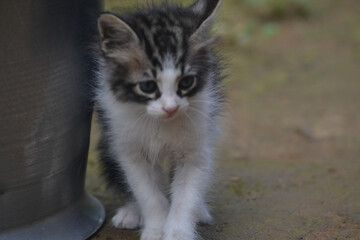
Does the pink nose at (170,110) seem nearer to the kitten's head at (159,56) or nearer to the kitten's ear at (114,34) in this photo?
the kitten's head at (159,56)

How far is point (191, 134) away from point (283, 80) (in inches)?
135

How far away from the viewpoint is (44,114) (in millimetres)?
2623

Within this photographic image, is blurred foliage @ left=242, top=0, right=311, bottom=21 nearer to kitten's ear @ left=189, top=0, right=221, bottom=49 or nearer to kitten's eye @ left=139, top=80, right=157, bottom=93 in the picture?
kitten's ear @ left=189, top=0, right=221, bottom=49

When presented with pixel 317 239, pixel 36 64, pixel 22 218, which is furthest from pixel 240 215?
pixel 36 64

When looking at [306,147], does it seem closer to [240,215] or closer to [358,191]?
[358,191]

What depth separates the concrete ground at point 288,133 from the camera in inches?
123

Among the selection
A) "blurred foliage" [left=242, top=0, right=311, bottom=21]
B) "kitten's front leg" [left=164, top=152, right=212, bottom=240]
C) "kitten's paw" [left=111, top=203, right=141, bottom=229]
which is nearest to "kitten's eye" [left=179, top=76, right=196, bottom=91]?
"kitten's front leg" [left=164, top=152, right=212, bottom=240]

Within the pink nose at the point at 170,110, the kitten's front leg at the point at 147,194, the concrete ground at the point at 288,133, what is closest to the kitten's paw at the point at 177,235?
the kitten's front leg at the point at 147,194

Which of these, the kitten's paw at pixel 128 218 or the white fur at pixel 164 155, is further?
the kitten's paw at pixel 128 218

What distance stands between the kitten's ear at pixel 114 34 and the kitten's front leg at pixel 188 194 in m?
0.68

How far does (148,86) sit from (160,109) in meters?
0.12

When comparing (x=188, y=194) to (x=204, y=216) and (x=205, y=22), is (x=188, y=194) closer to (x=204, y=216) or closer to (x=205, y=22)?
(x=204, y=216)

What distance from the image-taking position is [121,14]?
2.78 meters

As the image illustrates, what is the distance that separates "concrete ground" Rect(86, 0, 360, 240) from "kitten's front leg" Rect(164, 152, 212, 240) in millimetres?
251
